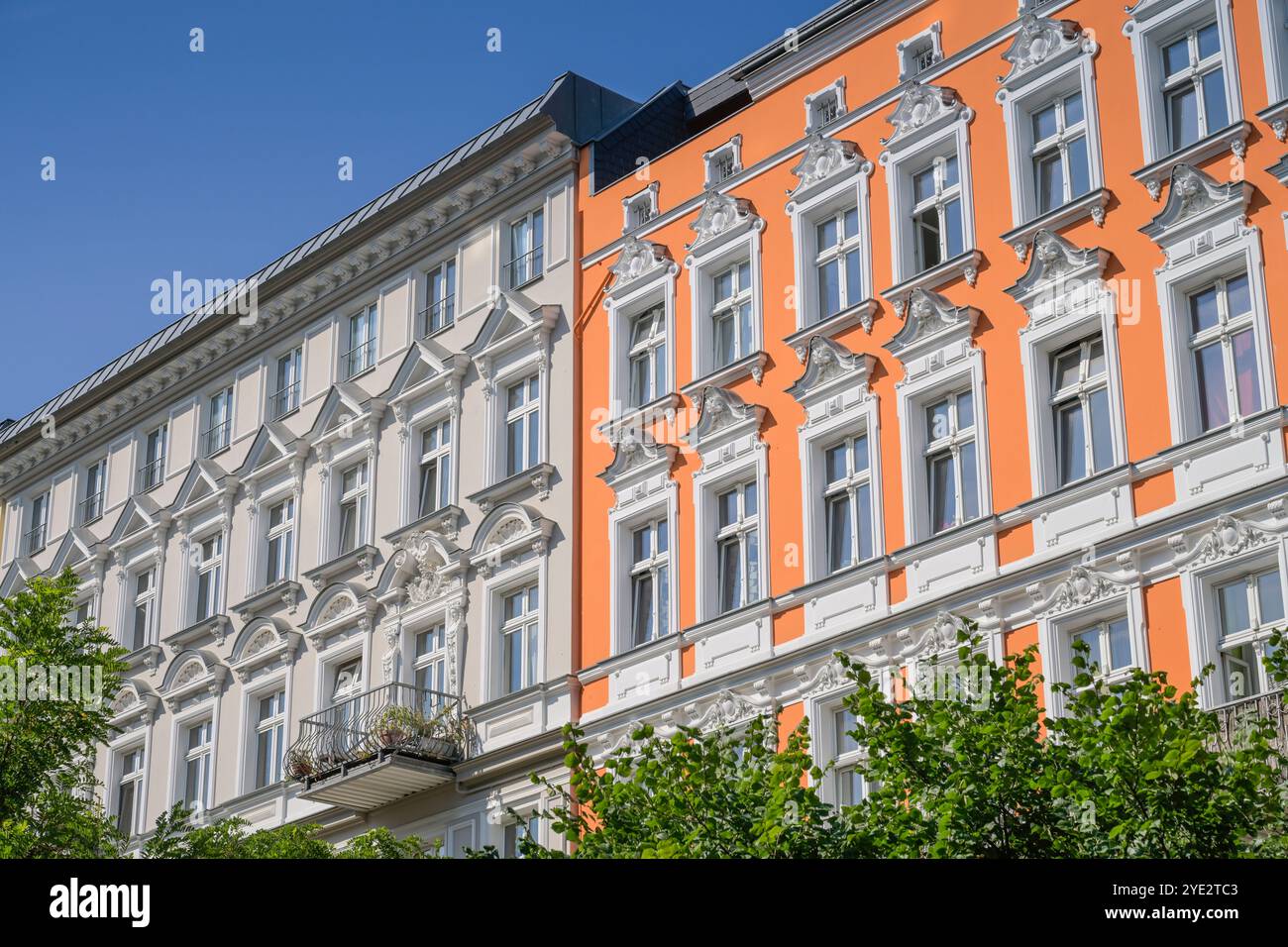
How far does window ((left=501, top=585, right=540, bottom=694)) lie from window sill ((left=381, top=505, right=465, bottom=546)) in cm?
188

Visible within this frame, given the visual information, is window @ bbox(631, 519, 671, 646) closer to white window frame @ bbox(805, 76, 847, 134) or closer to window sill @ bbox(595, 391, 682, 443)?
window sill @ bbox(595, 391, 682, 443)

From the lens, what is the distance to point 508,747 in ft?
102

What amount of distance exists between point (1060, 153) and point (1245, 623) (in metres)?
7.37

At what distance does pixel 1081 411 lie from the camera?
25.6 metres

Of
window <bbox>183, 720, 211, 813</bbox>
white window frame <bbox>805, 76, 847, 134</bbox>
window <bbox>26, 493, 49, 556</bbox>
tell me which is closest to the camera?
white window frame <bbox>805, 76, 847, 134</bbox>

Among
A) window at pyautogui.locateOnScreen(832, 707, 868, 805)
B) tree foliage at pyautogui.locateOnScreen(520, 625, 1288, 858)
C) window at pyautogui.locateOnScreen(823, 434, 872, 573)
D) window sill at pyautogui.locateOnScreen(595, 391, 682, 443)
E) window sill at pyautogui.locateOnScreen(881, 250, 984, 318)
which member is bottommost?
tree foliage at pyautogui.locateOnScreen(520, 625, 1288, 858)

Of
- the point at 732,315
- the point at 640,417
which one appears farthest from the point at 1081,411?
the point at 640,417

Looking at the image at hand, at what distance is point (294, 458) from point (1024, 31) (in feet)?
54.0

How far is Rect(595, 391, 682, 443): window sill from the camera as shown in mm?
31047

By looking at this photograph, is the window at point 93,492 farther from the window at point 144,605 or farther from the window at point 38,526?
the window at point 144,605

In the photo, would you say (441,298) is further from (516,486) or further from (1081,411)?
(1081,411)

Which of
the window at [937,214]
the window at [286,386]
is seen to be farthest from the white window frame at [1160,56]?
the window at [286,386]

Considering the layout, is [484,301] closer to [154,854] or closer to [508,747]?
[508,747]

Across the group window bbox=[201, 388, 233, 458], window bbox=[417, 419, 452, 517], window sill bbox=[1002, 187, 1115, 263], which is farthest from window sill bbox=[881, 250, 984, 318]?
window bbox=[201, 388, 233, 458]
